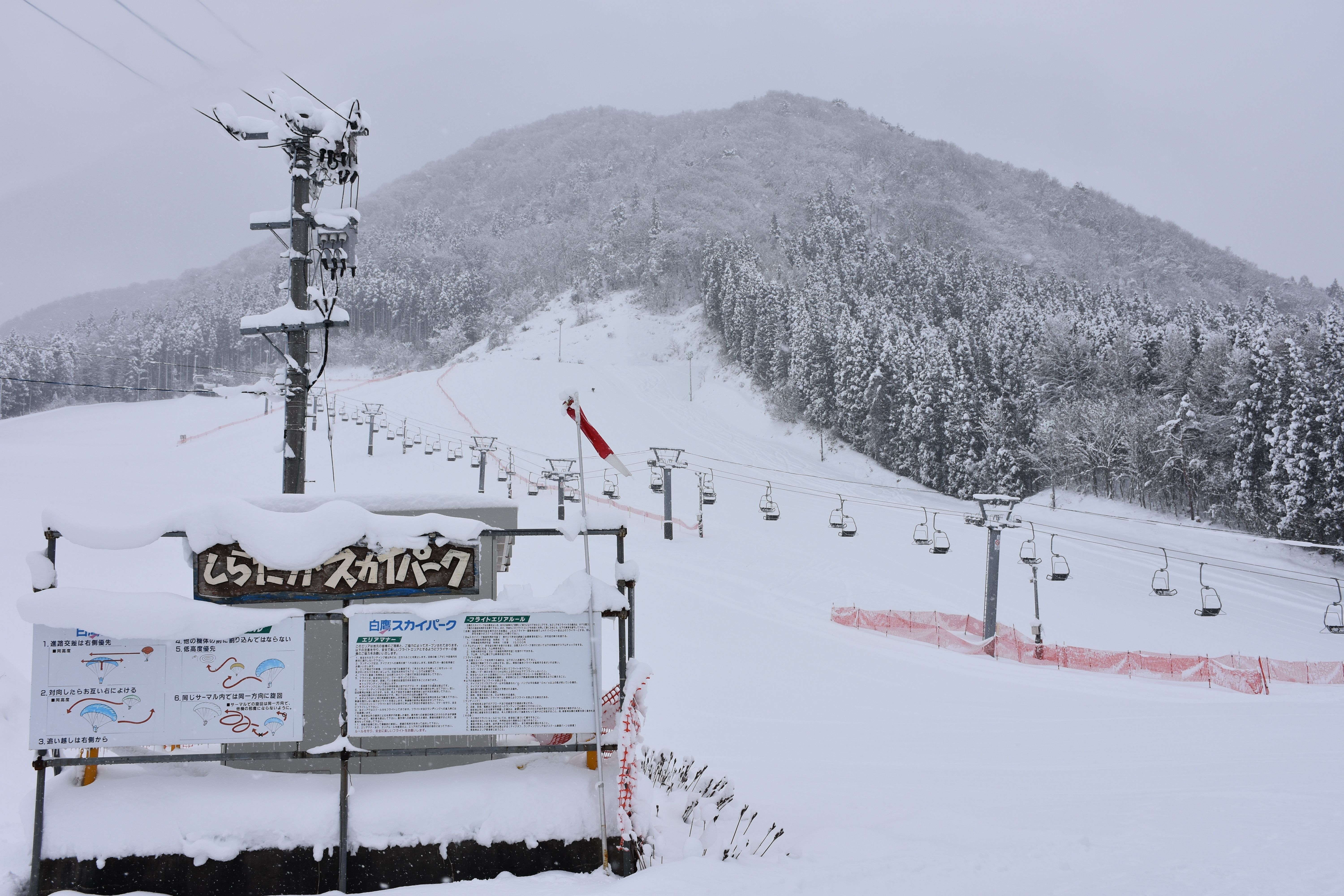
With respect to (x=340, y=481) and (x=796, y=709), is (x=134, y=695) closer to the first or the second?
(x=796, y=709)

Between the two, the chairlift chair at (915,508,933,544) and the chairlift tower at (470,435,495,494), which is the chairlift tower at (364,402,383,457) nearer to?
the chairlift tower at (470,435,495,494)

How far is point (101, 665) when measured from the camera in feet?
20.0

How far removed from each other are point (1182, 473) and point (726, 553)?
120 feet

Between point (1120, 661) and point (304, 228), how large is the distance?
76.7 feet

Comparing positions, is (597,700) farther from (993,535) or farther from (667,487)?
(667,487)

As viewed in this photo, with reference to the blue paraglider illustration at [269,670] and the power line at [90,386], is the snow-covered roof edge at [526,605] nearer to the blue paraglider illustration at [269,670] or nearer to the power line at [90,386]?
the blue paraglider illustration at [269,670]

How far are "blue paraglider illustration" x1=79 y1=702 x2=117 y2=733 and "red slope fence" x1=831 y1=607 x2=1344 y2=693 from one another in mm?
22207

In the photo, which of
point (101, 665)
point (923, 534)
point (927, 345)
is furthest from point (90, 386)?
point (927, 345)

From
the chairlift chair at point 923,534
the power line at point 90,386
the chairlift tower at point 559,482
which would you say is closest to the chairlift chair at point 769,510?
the chairlift chair at point 923,534

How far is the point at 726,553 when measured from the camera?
1385 inches

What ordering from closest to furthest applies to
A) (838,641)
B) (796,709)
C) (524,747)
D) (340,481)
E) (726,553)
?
(524,747)
(796,709)
(838,641)
(726,553)
(340,481)

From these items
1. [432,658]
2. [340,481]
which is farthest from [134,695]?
[340,481]

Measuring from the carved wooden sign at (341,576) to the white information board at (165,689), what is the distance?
0.34 m

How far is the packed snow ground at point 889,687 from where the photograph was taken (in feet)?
21.4
